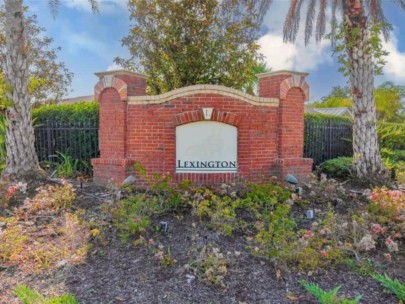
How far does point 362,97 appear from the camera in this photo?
827 centimetres

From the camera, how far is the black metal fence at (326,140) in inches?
426

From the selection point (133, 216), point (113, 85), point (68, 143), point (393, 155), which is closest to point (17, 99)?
point (113, 85)

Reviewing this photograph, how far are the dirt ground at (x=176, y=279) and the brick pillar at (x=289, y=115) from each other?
3.09 metres

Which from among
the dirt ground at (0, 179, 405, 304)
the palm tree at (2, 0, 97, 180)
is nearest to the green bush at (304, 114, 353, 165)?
the dirt ground at (0, 179, 405, 304)

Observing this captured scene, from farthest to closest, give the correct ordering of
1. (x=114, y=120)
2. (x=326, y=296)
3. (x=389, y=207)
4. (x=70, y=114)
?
1. (x=70, y=114)
2. (x=114, y=120)
3. (x=389, y=207)
4. (x=326, y=296)

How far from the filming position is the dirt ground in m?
3.22

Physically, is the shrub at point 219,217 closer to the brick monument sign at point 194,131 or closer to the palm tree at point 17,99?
the brick monument sign at point 194,131

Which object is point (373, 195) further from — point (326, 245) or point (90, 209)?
point (90, 209)

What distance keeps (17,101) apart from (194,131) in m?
3.62

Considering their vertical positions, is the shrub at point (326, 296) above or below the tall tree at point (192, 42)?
below

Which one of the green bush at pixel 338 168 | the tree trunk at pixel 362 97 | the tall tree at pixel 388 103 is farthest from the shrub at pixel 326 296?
the tall tree at pixel 388 103

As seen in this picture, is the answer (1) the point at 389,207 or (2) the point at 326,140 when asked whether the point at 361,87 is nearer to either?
(2) the point at 326,140

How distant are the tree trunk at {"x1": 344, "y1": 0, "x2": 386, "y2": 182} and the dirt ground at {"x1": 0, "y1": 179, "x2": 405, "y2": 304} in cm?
469

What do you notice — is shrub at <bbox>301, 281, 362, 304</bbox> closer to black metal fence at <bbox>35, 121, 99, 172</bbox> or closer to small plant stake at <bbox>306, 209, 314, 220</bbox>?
small plant stake at <bbox>306, 209, 314, 220</bbox>
